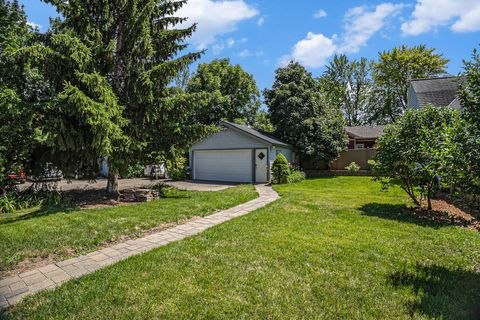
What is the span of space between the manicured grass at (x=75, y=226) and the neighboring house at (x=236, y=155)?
7.12 metres

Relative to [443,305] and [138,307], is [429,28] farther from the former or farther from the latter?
[138,307]

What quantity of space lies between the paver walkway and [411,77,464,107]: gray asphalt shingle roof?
12.3 m

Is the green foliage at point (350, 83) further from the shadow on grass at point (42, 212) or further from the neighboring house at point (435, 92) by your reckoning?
the shadow on grass at point (42, 212)

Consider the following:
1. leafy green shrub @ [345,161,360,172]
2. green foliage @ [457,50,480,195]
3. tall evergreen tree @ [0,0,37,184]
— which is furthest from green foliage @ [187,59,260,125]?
Result: green foliage @ [457,50,480,195]

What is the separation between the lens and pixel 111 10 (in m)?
8.60

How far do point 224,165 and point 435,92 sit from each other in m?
12.1

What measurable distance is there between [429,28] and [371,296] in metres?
15.1

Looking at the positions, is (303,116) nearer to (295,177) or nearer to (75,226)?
(295,177)

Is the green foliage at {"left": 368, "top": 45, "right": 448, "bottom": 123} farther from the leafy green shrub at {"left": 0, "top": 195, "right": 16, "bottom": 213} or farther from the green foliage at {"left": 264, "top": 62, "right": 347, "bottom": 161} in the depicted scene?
the leafy green shrub at {"left": 0, "top": 195, "right": 16, "bottom": 213}

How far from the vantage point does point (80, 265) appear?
3.76 meters

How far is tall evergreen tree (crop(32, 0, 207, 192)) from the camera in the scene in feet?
24.0

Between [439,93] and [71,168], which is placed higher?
[439,93]

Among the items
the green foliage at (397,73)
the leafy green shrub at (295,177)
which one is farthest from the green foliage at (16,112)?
the green foliage at (397,73)

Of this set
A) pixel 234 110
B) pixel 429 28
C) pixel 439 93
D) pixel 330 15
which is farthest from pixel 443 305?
pixel 234 110
